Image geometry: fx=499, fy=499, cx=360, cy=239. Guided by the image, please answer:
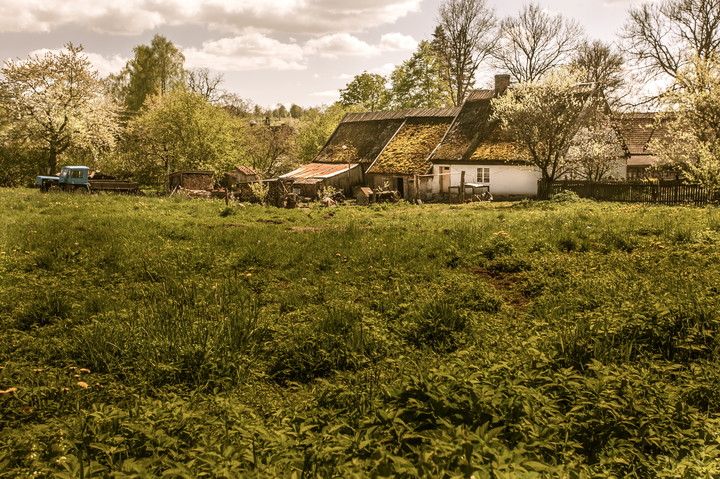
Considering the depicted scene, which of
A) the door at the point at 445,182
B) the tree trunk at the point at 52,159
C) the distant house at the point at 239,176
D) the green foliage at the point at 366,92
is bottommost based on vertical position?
the door at the point at 445,182

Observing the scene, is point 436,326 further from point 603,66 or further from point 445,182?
point 603,66

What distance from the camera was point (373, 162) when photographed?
3956 cm

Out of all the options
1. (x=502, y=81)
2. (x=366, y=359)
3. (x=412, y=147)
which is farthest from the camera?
(x=412, y=147)

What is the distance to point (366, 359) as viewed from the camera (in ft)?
17.5

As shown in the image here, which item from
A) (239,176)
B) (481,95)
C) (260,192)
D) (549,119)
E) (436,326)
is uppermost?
(481,95)

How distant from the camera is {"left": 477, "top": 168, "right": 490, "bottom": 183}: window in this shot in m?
34.3

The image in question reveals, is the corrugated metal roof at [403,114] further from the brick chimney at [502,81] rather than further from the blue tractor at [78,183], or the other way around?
the blue tractor at [78,183]

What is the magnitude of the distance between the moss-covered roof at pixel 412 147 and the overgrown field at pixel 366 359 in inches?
1074

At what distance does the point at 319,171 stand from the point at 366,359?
35.2 m

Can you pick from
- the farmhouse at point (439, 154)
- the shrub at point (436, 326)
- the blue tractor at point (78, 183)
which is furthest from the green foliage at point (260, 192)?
the shrub at point (436, 326)

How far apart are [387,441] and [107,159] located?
150 ft

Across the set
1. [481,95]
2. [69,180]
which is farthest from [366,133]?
[69,180]

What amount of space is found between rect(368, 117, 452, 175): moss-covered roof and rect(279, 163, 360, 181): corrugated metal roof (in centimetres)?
237

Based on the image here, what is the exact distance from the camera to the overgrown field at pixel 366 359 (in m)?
3.44
